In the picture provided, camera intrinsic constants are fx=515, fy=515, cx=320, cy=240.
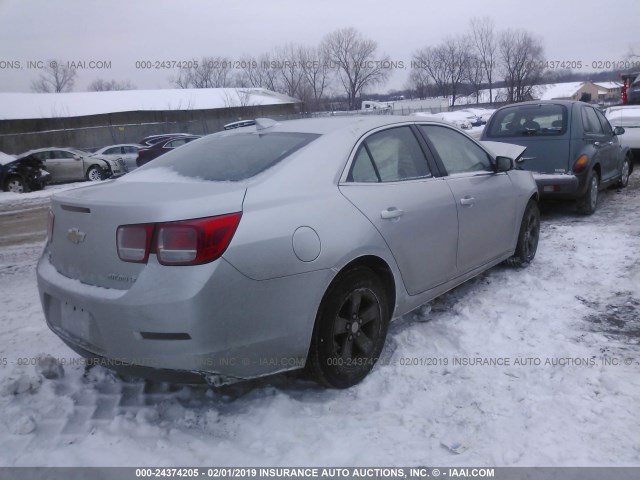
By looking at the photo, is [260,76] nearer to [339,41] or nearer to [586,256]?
[339,41]

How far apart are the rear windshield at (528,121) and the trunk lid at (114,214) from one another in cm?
591

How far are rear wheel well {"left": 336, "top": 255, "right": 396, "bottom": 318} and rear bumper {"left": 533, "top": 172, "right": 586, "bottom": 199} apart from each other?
181 inches

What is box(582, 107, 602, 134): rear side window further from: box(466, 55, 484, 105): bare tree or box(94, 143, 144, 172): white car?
box(466, 55, 484, 105): bare tree

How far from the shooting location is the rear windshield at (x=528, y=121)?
23.7ft

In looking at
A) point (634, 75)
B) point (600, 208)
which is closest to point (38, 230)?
point (600, 208)

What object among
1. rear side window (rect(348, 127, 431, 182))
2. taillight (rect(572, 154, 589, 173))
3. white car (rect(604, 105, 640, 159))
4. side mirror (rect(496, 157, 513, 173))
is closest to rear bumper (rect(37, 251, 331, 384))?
rear side window (rect(348, 127, 431, 182))

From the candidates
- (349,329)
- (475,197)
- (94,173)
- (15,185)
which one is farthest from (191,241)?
(94,173)

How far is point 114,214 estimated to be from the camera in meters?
2.52

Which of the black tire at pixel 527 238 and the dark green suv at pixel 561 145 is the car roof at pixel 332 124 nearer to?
the black tire at pixel 527 238

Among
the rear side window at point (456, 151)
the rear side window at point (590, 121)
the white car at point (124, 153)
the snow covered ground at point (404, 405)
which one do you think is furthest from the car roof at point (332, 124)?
the white car at point (124, 153)

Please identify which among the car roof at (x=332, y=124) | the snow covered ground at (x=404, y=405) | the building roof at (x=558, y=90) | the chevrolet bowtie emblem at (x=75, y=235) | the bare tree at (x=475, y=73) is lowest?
the snow covered ground at (x=404, y=405)

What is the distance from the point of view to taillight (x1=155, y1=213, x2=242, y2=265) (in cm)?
237

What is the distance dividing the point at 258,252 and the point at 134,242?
589 millimetres

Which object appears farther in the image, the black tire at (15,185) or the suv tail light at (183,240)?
the black tire at (15,185)
